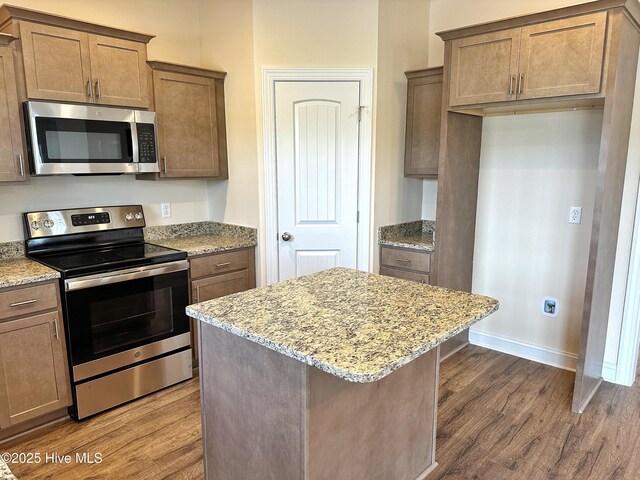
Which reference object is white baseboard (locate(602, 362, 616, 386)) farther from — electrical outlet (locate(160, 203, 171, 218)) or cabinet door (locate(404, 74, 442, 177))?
electrical outlet (locate(160, 203, 171, 218))

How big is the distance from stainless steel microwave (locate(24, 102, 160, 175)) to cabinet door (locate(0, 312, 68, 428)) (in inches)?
34.2

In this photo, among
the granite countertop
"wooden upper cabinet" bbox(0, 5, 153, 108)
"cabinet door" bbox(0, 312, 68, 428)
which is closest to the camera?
the granite countertop

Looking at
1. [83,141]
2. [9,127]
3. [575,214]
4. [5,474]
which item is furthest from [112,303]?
[575,214]

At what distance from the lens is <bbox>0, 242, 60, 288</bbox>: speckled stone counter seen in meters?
2.31

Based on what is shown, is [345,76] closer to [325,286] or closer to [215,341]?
[325,286]

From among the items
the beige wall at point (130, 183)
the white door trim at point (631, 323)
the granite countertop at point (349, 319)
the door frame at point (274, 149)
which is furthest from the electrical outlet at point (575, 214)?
the beige wall at point (130, 183)

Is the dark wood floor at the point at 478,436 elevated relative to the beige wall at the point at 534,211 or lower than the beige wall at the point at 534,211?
lower

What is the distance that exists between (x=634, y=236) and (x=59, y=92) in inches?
141

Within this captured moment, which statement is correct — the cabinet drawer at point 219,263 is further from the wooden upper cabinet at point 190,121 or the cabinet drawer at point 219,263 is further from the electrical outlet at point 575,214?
the electrical outlet at point 575,214

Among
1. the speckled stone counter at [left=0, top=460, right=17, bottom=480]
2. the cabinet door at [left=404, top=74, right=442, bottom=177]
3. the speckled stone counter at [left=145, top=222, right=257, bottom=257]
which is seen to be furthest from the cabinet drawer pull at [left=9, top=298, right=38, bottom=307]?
the cabinet door at [left=404, top=74, right=442, bottom=177]

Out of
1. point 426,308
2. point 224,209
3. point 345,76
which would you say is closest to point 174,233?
point 224,209

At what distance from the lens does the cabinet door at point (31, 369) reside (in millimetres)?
2332

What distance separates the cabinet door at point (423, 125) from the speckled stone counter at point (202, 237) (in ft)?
4.39

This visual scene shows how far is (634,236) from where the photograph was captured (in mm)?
2840
